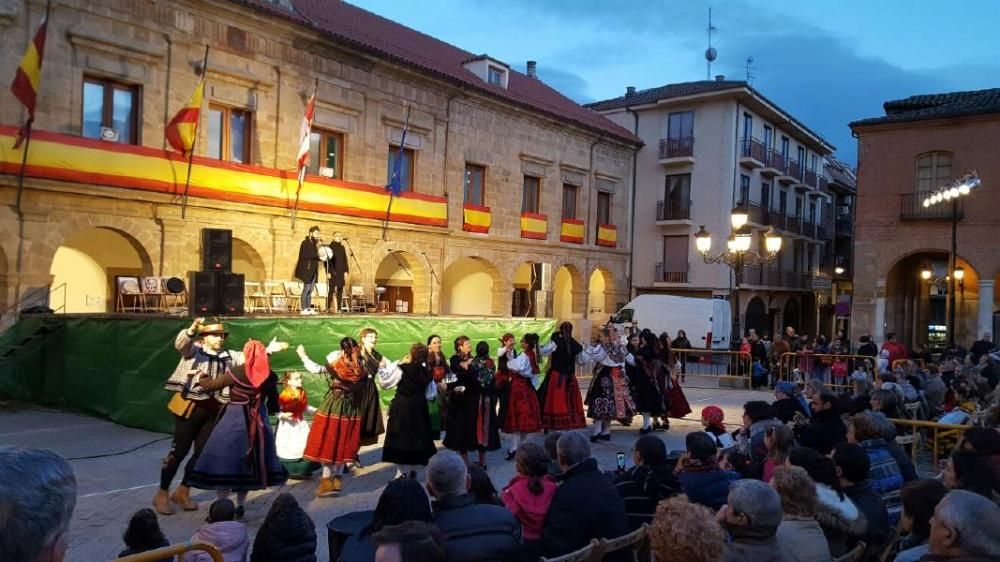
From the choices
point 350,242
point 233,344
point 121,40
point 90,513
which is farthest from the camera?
point 350,242

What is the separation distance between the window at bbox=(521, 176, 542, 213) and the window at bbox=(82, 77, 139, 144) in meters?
14.0

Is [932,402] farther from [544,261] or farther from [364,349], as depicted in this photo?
[544,261]

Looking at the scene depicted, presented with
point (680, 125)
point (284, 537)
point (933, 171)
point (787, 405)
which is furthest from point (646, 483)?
point (680, 125)

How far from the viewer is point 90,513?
682 cm

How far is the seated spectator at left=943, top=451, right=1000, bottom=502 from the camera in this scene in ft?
14.5

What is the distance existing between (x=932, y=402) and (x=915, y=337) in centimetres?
2074

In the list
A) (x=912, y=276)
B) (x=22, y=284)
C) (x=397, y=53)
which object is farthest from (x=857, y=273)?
(x=22, y=284)

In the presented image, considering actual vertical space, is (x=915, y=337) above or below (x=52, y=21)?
below

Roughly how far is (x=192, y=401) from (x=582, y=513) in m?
4.21

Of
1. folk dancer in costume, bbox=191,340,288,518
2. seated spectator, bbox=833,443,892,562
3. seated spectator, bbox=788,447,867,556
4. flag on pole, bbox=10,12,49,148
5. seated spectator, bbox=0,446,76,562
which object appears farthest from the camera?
flag on pole, bbox=10,12,49,148

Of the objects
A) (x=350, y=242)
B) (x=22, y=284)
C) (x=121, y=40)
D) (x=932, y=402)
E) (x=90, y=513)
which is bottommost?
(x=90, y=513)

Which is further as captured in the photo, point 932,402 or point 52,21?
point 52,21

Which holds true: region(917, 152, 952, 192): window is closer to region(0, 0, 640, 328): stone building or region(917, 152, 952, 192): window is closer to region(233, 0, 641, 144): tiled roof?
region(233, 0, 641, 144): tiled roof

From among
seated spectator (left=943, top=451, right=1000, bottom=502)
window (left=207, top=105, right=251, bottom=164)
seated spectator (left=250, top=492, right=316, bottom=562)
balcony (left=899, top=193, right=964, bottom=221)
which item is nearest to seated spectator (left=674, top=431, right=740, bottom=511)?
seated spectator (left=943, top=451, right=1000, bottom=502)
